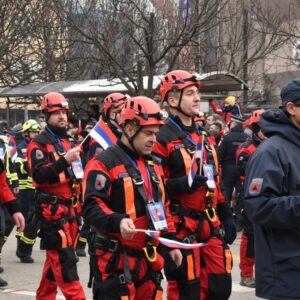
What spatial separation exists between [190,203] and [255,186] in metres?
1.89

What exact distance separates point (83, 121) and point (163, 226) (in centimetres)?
1147

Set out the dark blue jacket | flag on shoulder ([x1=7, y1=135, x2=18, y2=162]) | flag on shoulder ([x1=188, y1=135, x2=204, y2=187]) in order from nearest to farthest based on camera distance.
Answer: the dark blue jacket → flag on shoulder ([x1=188, y1=135, x2=204, y2=187]) → flag on shoulder ([x1=7, y1=135, x2=18, y2=162])

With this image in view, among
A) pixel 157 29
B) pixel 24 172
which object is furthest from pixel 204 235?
pixel 157 29

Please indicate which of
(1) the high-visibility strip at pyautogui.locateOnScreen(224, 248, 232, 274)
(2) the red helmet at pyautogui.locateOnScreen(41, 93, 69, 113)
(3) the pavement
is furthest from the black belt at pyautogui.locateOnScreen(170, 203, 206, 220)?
(3) the pavement

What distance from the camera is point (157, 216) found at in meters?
5.37

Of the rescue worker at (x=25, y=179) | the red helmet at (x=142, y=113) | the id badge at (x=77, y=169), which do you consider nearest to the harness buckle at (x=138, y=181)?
the red helmet at (x=142, y=113)

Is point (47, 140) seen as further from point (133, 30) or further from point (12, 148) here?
point (133, 30)

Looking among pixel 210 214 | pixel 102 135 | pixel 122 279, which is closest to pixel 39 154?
pixel 102 135

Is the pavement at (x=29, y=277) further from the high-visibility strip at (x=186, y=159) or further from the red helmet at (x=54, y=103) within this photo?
the high-visibility strip at (x=186, y=159)

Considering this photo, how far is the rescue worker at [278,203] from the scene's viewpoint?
4.38 metres

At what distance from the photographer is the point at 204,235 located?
20.9 feet

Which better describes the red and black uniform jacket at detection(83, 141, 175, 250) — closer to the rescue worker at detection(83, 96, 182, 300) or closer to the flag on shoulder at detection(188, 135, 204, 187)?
the rescue worker at detection(83, 96, 182, 300)

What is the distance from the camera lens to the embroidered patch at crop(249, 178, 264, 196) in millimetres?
4465

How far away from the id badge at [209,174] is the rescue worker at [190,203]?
0.05 feet
